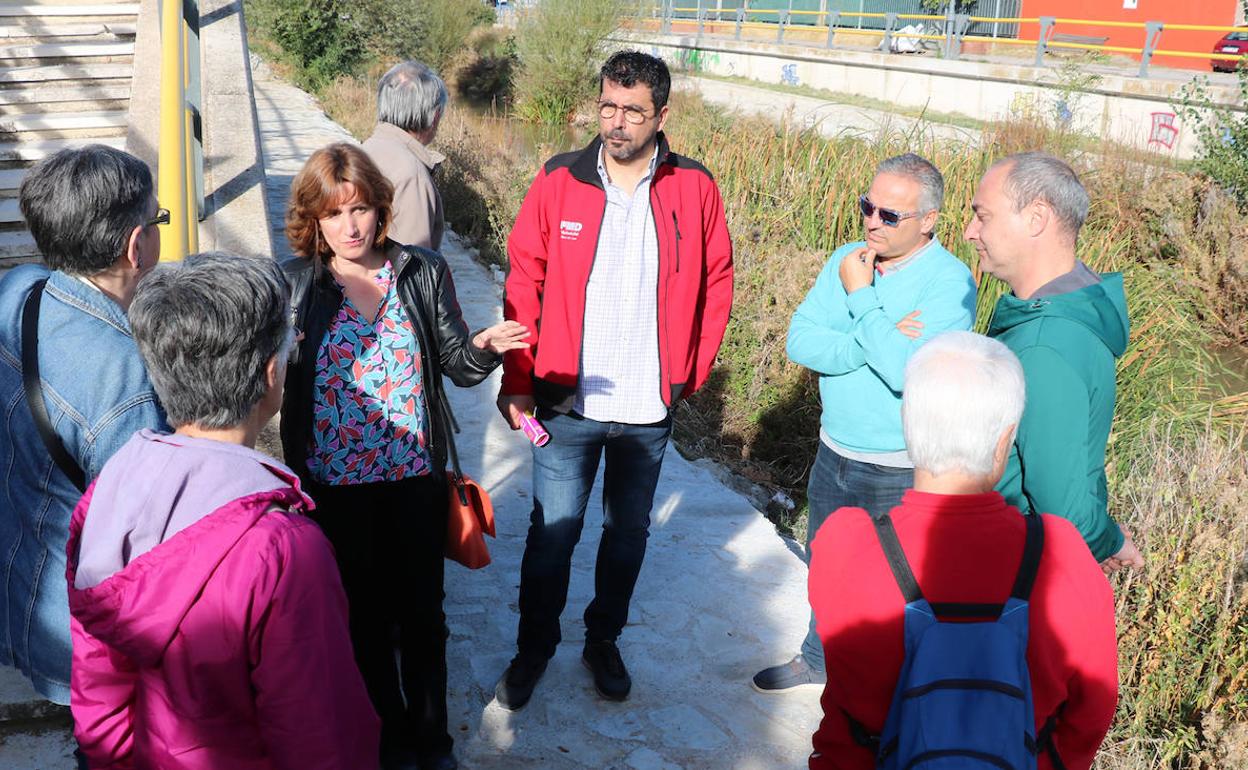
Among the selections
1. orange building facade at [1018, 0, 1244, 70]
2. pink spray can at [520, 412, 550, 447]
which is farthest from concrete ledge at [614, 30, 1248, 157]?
pink spray can at [520, 412, 550, 447]

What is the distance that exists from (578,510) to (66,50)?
474cm

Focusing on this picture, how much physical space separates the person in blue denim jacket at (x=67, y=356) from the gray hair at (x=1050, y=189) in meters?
1.84

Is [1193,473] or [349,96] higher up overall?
[349,96]

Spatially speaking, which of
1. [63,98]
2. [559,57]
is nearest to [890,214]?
[63,98]

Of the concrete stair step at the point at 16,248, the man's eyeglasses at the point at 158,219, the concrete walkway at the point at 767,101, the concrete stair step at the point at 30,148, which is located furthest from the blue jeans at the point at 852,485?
the concrete walkway at the point at 767,101

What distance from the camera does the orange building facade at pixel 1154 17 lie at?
24466 mm

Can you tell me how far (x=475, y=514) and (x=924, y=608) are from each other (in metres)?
1.53

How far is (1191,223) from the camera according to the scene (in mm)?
9641

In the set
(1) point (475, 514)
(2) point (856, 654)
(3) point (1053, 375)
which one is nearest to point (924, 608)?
(2) point (856, 654)

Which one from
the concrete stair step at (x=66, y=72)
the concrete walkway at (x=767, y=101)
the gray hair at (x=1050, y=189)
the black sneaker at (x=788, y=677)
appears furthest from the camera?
the concrete walkway at (x=767, y=101)

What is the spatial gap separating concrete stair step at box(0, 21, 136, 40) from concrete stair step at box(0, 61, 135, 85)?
34 cm

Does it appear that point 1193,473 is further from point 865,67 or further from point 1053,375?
point 865,67

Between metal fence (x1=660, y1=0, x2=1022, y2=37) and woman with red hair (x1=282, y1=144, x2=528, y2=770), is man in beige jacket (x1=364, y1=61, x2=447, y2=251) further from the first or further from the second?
metal fence (x1=660, y1=0, x2=1022, y2=37)

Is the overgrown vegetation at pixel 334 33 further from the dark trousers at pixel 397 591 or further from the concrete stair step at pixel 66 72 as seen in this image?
the dark trousers at pixel 397 591
